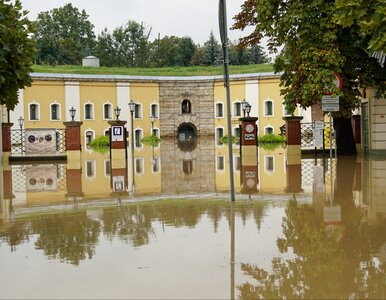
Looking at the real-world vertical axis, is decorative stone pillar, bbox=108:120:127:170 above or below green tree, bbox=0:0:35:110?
below

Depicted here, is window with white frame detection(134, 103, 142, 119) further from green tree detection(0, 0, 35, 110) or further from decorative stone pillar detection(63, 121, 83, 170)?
green tree detection(0, 0, 35, 110)

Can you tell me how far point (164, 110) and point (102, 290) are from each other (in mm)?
53795

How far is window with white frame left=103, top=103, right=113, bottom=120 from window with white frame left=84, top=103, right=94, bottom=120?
1.19 m

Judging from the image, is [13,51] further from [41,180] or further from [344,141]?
[344,141]

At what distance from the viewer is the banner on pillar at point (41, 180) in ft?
50.6

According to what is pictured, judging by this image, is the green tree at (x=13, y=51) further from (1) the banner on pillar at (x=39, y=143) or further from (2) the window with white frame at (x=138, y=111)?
(2) the window with white frame at (x=138, y=111)

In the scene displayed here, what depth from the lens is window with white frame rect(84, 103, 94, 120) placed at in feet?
179

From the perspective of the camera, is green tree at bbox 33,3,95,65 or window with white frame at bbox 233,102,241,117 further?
green tree at bbox 33,3,95,65

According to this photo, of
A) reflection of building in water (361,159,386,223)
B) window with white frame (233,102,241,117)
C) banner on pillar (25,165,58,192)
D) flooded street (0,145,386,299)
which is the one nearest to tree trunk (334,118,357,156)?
reflection of building in water (361,159,386,223)

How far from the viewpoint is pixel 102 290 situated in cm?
551

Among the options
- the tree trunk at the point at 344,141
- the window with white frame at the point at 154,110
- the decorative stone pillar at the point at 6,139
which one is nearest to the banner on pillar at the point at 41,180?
the decorative stone pillar at the point at 6,139

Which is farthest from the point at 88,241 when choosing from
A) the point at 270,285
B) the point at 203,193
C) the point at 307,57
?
the point at 307,57

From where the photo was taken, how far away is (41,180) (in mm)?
18016

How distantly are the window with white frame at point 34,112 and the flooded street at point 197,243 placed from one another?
39.6 m
